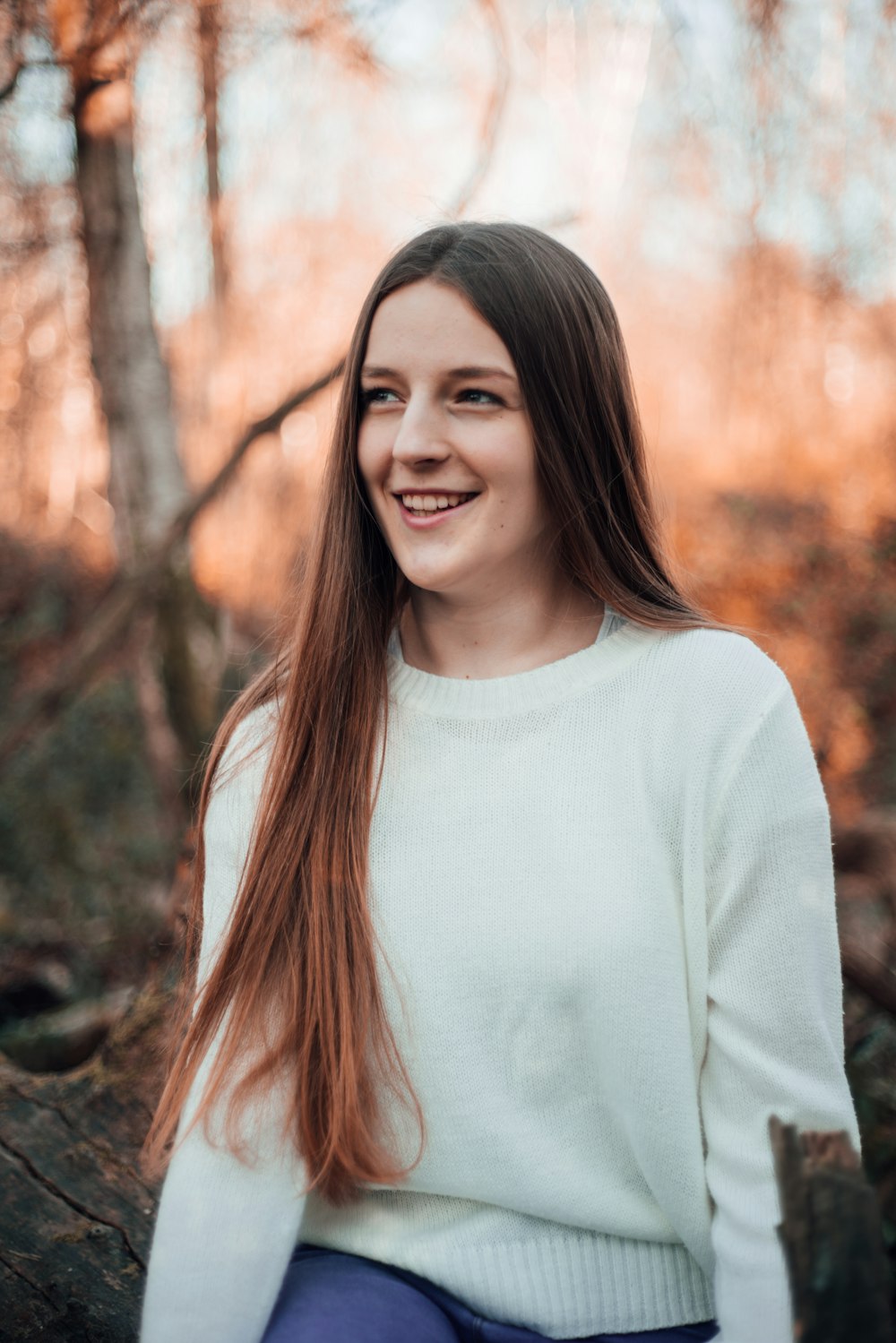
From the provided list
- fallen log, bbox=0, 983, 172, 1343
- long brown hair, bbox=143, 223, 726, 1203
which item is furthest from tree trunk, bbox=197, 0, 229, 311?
fallen log, bbox=0, 983, 172, 1343

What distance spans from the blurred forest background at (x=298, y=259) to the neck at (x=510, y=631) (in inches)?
12.5

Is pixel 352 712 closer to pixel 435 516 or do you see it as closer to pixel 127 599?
pixel 435 516

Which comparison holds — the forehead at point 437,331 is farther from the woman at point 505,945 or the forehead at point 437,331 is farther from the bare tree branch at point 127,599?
the bare tree branch at point 127,599

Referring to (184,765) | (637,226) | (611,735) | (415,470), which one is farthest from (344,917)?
(637,226)

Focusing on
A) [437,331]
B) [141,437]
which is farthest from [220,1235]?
[141,437]

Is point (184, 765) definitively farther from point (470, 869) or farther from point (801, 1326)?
point (801, 1326)

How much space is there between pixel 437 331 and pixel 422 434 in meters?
0.14

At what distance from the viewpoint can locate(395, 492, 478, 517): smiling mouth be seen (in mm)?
1483

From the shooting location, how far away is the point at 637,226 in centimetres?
324

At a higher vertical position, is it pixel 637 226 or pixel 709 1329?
pixel 637 226

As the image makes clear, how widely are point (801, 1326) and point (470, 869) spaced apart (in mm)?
661

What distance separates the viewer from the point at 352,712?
156cm

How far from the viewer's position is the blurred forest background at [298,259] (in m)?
2.34

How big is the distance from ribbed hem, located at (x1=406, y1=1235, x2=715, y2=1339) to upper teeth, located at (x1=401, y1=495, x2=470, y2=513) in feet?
3.32
